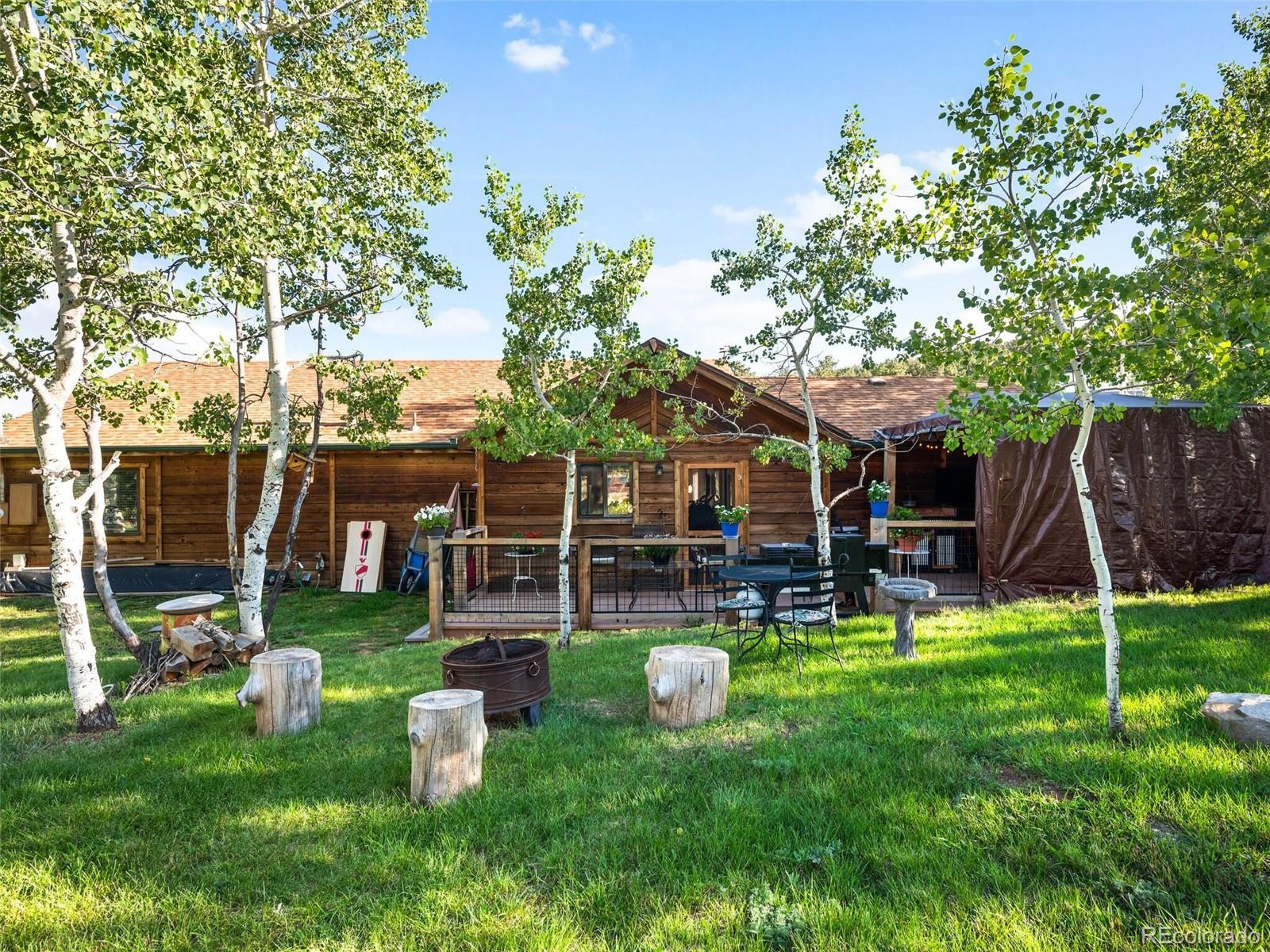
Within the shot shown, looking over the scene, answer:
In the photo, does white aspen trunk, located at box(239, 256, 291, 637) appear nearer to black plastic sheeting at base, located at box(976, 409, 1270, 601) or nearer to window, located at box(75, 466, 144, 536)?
window, located at box(75, 466, 144, 536)

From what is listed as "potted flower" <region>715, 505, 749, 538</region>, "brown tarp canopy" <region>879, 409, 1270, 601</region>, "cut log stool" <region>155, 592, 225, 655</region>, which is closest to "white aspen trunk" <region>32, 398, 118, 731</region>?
"cut log stool" <region>155, 592, 225, 655</region>

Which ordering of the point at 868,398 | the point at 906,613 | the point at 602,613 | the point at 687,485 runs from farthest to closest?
the point at 868,398, the point at 687,485, the point at 602,613, the point at 906,613

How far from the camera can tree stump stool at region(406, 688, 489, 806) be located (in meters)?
3.79

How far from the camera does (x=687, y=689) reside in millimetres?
4824

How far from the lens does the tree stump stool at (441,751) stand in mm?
3789

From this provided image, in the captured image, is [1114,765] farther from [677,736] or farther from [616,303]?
[616,303]

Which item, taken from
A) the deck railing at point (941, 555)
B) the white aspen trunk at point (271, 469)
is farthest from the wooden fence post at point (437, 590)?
the deck railing at point (941, 555)

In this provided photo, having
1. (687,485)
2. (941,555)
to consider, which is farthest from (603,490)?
(941,555)

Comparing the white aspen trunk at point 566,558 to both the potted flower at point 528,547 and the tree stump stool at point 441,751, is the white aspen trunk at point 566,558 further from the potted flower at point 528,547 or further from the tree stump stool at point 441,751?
the tree stump stool at point 441,751

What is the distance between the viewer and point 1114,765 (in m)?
3.67

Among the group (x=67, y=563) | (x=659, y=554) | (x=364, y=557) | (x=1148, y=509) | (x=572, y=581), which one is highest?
(x=1148, y=509)

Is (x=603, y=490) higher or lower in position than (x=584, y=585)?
higher

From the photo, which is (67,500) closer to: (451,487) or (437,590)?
(437,590)

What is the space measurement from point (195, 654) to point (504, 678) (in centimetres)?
447
